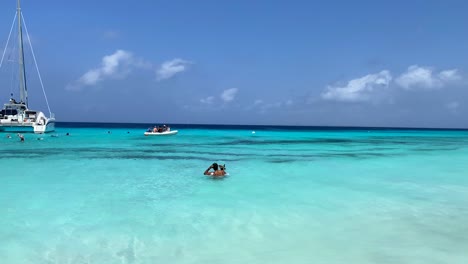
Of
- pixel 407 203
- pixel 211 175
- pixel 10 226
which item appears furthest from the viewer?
pixel 211 175

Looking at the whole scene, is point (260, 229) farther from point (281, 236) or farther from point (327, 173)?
point (327, 173)


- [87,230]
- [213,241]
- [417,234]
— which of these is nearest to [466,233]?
[417,234]

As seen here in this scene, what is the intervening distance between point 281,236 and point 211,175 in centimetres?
903

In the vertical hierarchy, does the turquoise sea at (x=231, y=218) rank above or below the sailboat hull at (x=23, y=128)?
below

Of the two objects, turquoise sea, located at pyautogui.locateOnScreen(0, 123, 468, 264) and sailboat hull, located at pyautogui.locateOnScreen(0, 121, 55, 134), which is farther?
sailboat hull, located at pyautogui.locateOnScreen(0, 121, 55, 134)

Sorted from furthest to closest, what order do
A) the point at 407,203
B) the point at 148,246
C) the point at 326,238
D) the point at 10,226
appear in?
the point at 407,203 < the point at 10,226 < the point at 326,238 < the point at 148,246

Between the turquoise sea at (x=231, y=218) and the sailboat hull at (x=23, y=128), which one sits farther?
the sailboat hull at (x=23, y=128)

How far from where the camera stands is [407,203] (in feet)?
40.8

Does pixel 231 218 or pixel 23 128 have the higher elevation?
pixel 23 128

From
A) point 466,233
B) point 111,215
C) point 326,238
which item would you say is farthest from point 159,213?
point 466,233

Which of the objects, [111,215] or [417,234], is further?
[111,215]

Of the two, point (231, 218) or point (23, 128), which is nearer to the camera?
point (231, 218)

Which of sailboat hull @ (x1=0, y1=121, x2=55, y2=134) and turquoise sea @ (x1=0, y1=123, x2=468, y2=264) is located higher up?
sailboat hull @ (x1=0, y1=121, x2=55, y2=134)

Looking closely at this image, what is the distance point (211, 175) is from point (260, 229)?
842 centimetres
